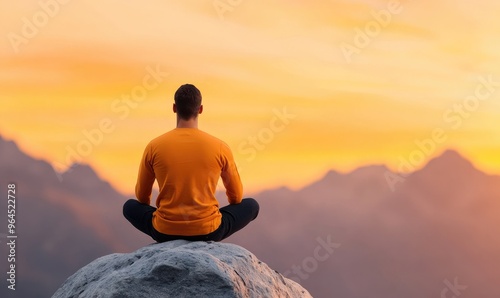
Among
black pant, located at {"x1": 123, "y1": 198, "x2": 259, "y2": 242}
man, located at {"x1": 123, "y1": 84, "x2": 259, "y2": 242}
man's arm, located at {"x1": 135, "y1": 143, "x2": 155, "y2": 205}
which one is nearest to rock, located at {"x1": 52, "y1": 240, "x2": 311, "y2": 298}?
man, located at {"x1": 123, "y1": 84, "x2": 259, "y2": 242}

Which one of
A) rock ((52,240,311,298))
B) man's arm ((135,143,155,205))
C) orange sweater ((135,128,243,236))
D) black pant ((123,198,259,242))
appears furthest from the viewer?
black pant ((123,198,259,242))

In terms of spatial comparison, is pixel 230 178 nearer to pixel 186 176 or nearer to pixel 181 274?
pixel 186 176

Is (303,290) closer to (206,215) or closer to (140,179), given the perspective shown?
(206,215)

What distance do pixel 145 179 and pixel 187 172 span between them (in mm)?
621

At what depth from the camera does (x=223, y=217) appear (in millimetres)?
8117

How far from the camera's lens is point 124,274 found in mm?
6613

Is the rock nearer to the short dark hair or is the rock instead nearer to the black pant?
the black pant

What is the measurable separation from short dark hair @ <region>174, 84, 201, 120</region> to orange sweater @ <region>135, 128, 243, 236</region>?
0.56 ft

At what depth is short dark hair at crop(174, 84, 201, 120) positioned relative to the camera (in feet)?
25.2

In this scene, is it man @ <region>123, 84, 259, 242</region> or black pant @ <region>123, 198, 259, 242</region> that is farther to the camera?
black pant @ <region>123, 198, 259, 242</region>

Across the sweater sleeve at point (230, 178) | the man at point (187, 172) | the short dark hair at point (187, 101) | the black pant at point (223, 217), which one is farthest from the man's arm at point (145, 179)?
the sweater sleeve at point (230, 178)

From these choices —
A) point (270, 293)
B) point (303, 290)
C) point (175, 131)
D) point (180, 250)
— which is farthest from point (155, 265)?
point (303, 290)

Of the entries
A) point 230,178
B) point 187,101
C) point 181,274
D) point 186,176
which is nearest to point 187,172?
point 186,176

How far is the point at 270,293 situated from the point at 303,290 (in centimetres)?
125
